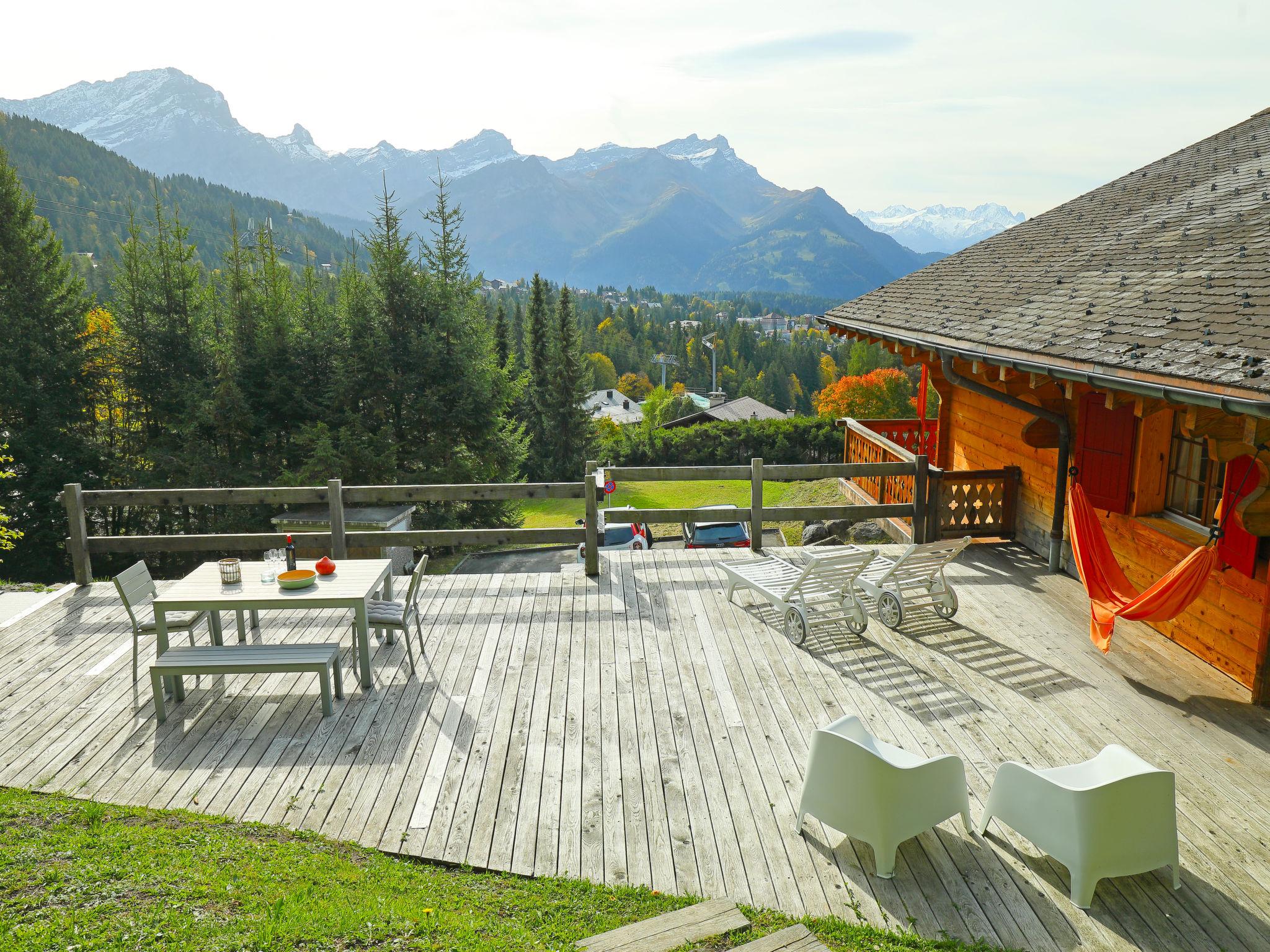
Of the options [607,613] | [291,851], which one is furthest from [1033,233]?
[291,851]

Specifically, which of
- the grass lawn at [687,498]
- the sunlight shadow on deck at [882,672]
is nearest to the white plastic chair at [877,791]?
the sunlight shadow on deck at [882,672]

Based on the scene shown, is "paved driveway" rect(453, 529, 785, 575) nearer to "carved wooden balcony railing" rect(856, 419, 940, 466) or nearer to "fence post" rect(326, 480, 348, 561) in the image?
"carved wooden balcony railing" rect(856, 419, 940, 466)

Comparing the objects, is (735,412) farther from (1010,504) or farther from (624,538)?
(1010,504)

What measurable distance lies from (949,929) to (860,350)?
90.9 metres

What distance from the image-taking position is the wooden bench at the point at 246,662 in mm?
5199

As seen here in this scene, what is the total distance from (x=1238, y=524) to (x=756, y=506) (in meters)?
4.18

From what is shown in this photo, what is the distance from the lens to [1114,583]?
20.1 feet

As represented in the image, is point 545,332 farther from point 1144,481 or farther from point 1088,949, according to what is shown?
point 1088,949

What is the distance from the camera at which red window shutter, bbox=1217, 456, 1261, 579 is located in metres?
5.38

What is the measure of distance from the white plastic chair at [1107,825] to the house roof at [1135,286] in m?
2.34

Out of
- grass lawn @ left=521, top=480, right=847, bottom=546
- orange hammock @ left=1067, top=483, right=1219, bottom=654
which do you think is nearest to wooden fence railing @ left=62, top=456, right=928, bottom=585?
orange hammock @ left=1067, top=483, right=1219, bottom=654

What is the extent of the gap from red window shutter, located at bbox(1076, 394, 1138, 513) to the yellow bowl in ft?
21.2

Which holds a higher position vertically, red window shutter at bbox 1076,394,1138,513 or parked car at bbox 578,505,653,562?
red window shutter at bbox 1076,394,1138,513

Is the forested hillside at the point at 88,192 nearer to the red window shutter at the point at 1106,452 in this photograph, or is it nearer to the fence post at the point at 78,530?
the fence post at the point at 78,530
